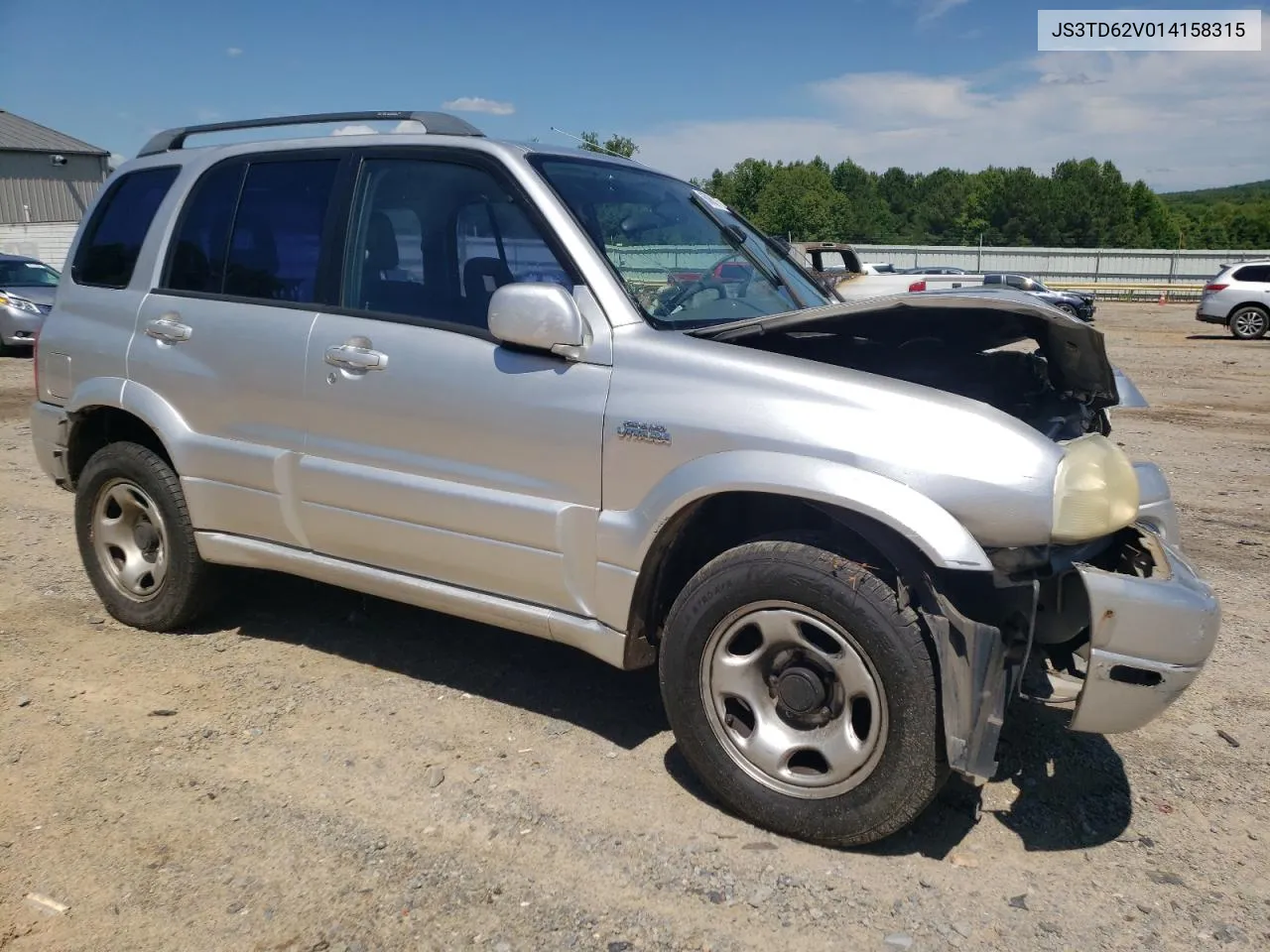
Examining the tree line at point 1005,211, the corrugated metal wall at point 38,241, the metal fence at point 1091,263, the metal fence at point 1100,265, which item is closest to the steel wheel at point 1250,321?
the metal fence at point 1100,265

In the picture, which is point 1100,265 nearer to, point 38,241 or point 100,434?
point 38,241

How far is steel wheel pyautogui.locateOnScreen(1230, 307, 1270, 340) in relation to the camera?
22.2 meters

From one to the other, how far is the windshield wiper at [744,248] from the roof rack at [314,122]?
104 centimetres

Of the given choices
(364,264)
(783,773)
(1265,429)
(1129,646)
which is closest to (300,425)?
(364,264)

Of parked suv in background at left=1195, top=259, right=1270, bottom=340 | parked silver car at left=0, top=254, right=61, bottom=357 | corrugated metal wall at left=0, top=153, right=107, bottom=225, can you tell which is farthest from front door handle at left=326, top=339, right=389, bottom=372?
corrugated metal wall at left=0, top=153, right=107, bottom=225

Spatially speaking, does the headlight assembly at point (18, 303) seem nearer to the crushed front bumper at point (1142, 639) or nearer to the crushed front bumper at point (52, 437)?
the crushed front bumper at point (52, 437)

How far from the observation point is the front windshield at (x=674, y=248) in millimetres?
3547

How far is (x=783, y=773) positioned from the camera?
10.00ft

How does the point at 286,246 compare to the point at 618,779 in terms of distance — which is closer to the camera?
the point at 618,779

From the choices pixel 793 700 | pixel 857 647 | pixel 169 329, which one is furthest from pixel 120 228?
pixel 857 647

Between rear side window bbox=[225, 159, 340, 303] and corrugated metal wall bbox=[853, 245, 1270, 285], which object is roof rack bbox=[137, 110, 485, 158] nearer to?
rear side window bbox=[225, 159, 340, 303]

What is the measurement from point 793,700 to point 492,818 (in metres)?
1.01

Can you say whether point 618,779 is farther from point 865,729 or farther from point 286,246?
point 286,246

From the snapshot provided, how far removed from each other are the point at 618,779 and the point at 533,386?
4.37 ft
